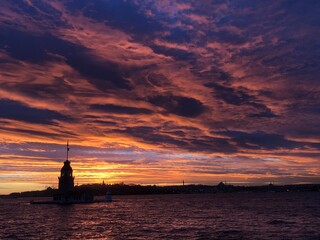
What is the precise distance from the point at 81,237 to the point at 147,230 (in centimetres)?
1166

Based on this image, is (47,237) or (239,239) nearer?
(239,239)

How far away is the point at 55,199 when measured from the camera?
15338 centimetres

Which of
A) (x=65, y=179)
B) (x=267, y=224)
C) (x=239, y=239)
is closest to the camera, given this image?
(x=239, y=239)

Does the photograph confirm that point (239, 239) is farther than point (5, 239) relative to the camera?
No

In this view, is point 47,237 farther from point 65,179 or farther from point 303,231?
point 65,179

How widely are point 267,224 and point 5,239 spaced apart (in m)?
41.5

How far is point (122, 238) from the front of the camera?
182ft

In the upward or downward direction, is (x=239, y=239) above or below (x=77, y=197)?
below

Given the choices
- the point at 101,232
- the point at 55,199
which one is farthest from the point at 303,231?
the point at 55,199

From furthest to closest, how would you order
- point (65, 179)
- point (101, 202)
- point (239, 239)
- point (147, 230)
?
point (101, 202)
point (65, 179)
point (147, 230)
point (239, 239)

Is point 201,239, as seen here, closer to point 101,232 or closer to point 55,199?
point 101,232

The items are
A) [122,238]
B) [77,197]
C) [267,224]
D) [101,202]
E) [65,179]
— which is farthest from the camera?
[101,202]

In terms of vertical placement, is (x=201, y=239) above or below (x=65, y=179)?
below

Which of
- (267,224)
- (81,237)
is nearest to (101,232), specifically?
(81,237)
